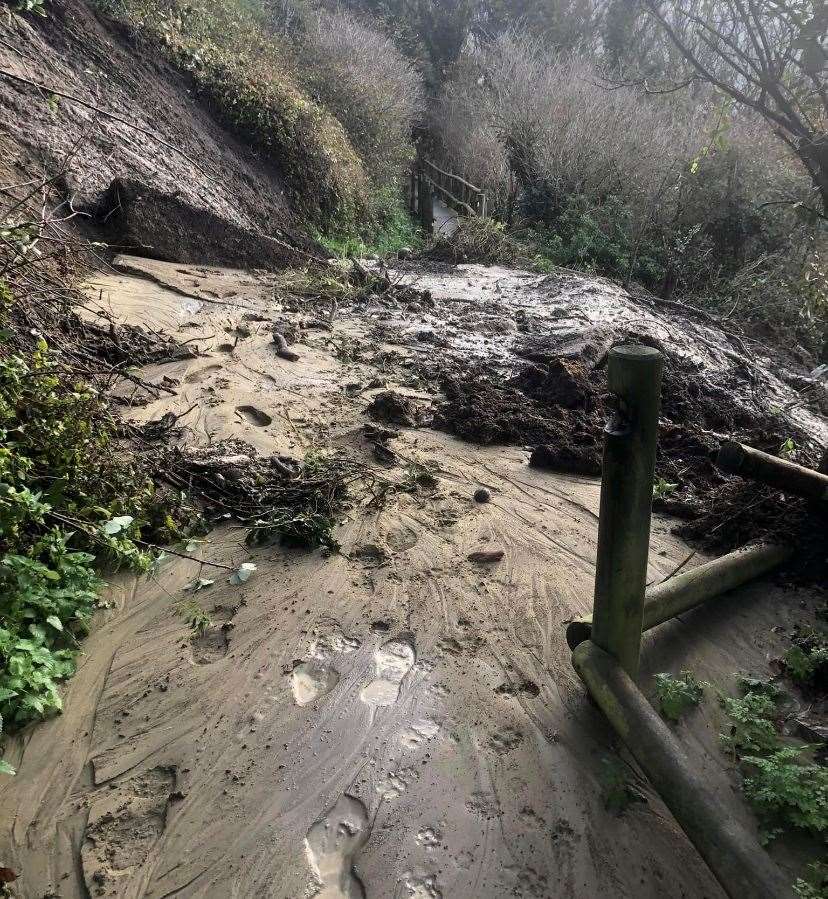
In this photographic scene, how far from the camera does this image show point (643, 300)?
33.4 ft

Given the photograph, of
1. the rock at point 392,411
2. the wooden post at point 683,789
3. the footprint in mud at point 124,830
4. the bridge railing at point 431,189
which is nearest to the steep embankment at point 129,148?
the rock at point 392,411

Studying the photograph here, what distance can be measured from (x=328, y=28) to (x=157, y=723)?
21192 millimetres

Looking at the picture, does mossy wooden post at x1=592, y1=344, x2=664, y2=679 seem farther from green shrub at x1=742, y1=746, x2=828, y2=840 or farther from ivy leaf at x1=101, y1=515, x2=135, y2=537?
ivy leaf at x1=101, y1=515, x2=135, y2=537

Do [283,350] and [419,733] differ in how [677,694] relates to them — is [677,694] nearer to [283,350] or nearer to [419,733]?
[419,733]

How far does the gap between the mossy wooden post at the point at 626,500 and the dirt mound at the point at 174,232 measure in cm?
679

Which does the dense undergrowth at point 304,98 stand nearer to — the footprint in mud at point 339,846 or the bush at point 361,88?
the bush at point 361,88

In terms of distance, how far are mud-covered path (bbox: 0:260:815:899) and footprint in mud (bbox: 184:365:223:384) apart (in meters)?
2.09

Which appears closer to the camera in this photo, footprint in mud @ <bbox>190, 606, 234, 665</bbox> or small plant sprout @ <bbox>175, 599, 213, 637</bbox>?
footprint in mud @ <bbox>190, 606, 234, 665</bbox>

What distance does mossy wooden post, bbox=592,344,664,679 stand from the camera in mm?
2404

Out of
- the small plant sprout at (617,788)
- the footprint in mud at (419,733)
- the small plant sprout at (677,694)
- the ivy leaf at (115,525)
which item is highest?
the small plant sprout at (677,694)

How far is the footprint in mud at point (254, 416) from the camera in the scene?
5.32 meters

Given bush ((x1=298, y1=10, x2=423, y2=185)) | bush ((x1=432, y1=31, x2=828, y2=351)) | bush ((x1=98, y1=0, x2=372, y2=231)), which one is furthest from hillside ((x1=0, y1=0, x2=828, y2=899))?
bush ((x1=298, y1=10, x2=423, y2=185))

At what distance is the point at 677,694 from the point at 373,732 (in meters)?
1.41

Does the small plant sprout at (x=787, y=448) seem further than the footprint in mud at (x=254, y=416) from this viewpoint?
No
